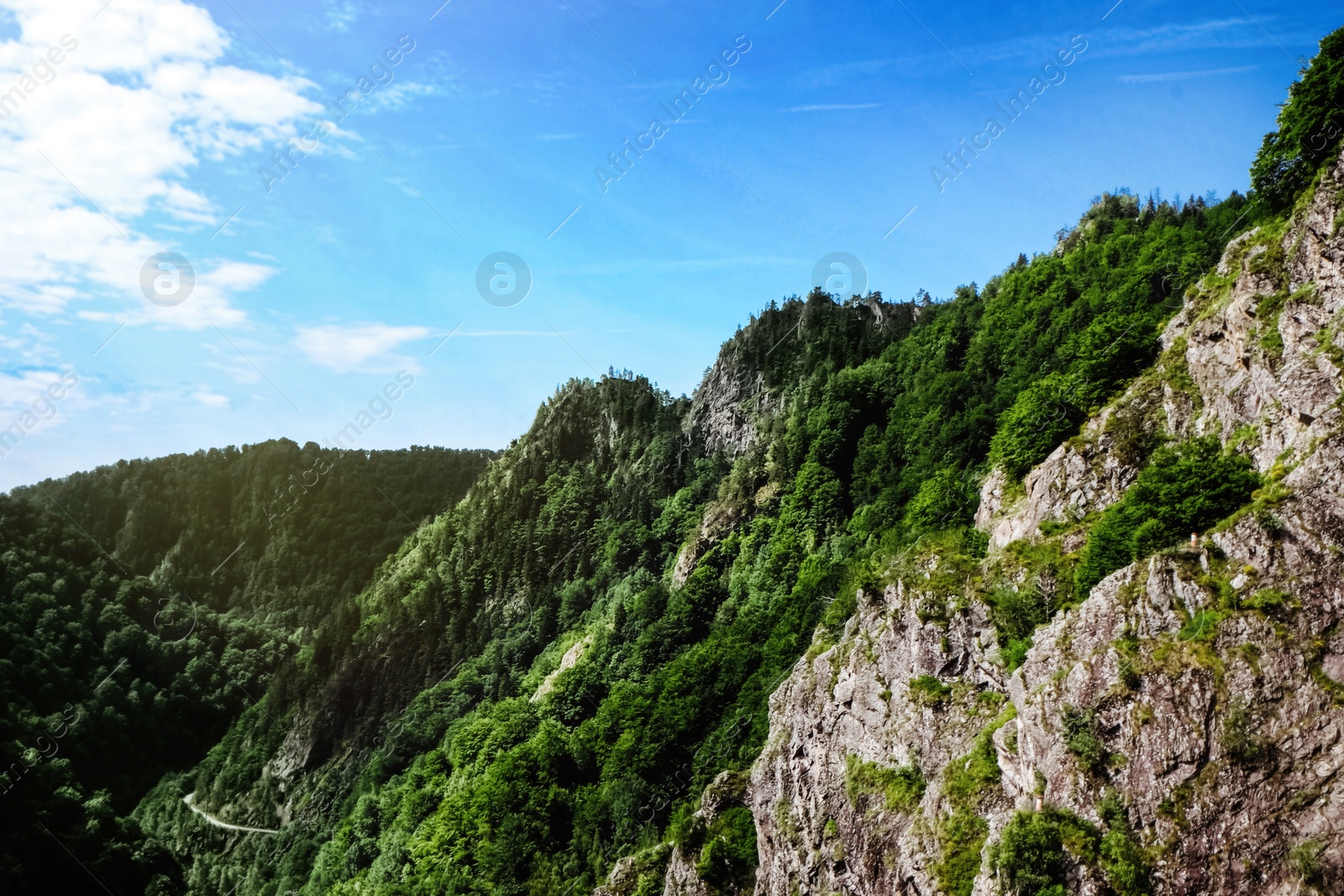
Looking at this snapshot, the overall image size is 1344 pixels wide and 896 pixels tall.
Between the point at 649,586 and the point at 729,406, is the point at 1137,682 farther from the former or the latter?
the point at 729,406

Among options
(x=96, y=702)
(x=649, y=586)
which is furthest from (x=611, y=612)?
(x=96, y=702)

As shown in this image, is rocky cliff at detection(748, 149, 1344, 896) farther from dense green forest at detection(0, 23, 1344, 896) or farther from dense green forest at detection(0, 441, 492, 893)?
dense green forest at detection(0, 441, 492, 893)

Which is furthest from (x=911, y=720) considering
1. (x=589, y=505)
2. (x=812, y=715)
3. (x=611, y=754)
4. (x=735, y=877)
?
(x=589, y=505)

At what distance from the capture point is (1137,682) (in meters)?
36.5

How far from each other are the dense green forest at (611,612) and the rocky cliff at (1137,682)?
8.14 feet

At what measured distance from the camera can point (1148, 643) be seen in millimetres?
37156

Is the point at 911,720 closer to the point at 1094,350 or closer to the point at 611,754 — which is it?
the point at 1094,350

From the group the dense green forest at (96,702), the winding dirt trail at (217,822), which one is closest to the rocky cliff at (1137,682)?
the winding dirt trail at (217,822)

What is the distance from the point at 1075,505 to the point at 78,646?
604ft

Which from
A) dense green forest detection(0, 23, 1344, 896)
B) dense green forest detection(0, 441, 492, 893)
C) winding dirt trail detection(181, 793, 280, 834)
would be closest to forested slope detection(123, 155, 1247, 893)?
dense green forest detection(0, 23, 1344, 896)

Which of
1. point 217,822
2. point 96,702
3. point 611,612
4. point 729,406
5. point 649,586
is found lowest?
point 217,822

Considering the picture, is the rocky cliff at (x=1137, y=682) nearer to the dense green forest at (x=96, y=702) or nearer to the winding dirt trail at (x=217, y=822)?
the winding dirt trail at (x=217, y=822)

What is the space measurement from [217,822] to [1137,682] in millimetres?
145951

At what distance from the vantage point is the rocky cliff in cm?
3356
